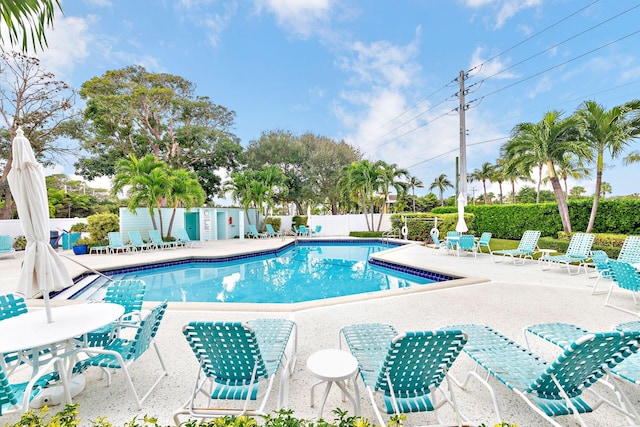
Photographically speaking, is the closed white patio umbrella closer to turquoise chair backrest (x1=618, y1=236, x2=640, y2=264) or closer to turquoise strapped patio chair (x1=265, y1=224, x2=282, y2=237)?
turquoise chair backrest (x1=618, y1=236, x2=640, y2=264)

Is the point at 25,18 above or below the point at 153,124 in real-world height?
below

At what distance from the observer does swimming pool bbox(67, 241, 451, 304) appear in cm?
709

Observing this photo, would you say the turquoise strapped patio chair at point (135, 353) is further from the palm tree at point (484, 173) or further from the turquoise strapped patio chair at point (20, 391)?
the palm tree at point (484, 173)

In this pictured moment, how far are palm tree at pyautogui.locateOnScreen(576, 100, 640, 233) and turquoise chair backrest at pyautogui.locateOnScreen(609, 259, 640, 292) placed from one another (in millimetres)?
6945

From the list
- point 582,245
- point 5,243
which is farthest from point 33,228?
point 5,243

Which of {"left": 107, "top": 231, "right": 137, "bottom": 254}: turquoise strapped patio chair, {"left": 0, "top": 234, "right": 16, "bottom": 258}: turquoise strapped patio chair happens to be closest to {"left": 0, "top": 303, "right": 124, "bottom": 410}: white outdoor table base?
{"left": 107, "top": 231, "right": 137, "bottom": 254}: turquoise strapped patio chair

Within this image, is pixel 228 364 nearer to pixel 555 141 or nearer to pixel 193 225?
pixel 555 141

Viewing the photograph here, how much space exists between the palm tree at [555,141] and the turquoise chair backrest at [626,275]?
6.77 m

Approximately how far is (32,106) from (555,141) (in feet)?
82.0

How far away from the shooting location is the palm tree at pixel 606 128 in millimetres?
8539

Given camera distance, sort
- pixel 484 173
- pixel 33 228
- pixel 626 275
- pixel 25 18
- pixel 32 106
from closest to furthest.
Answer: pixel 33 228
pixel 25 18
pixel 626 275
pixel 32 106
pixel 484 173

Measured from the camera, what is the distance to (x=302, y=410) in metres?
2.24

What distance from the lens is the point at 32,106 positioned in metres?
15.4

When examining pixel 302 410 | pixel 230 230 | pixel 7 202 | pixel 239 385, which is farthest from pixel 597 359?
pixel 7 202
